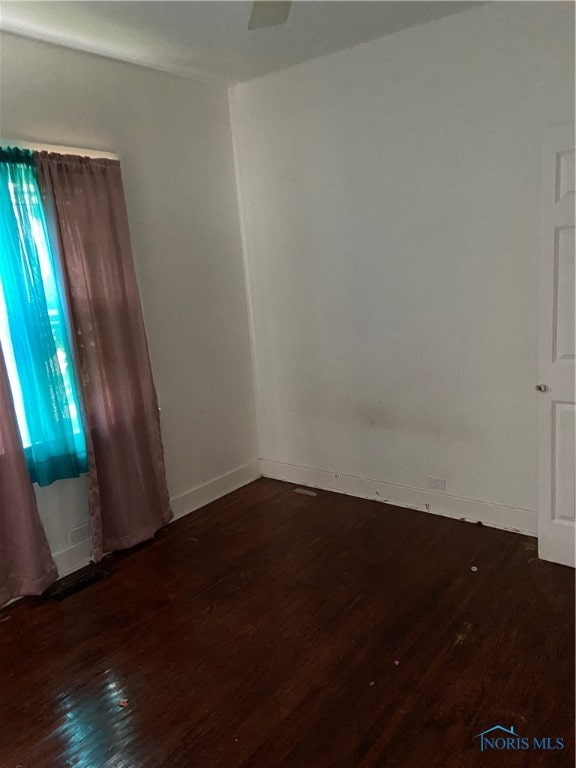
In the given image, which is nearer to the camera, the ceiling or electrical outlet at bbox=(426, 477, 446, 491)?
the ceiling

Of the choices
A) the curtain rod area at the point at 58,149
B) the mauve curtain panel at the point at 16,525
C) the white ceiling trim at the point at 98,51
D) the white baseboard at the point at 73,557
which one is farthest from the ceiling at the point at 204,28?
the white baseboard at the point at 73,557

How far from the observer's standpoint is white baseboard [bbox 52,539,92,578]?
318 cm

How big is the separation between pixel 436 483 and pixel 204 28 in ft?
9.32

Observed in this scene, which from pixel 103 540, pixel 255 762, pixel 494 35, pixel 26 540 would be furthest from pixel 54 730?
pixel 494 35

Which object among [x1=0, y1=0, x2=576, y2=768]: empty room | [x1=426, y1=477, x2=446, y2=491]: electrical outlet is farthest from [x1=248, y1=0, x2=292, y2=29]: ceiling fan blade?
[x1=426, y1=477, x2=446, y2=491]: electrical outlet

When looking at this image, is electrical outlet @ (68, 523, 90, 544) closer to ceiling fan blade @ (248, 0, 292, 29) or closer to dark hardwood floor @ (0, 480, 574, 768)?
dark hardwood floor @ (0, 480, 574, 768)

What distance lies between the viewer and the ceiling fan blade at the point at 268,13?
269 cm

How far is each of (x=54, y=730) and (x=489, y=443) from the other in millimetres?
2518

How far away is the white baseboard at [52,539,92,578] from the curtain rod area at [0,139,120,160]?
6.97ft

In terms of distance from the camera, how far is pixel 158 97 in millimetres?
3529

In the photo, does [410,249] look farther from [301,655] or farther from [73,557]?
[73,557]

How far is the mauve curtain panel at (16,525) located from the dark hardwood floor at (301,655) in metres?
0.12

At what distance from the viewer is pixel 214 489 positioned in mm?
4094

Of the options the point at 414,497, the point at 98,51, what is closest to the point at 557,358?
the point at 414,497
